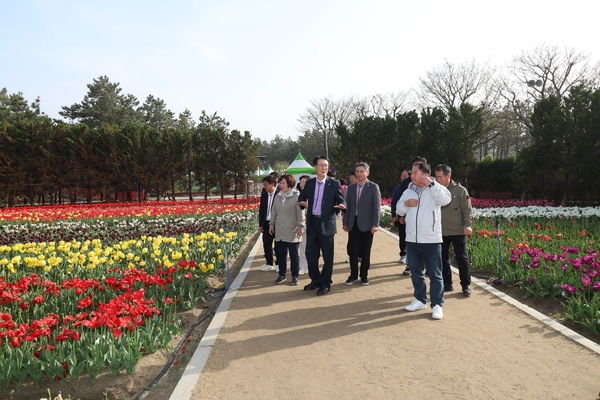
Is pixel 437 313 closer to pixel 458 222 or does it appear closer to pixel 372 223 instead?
pixel 458 222

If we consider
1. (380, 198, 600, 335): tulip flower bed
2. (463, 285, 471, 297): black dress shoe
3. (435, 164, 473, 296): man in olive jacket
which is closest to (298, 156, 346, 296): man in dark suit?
(435, 164, 473, 296): man in olive jacket

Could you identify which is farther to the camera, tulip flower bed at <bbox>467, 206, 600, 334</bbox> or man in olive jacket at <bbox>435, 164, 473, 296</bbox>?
man in olive jacket at <bbox>435, 164, 473, 296</bbox>

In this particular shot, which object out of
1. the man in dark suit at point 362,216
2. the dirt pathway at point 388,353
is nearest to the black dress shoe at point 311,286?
the dirt pathway at point 388,353

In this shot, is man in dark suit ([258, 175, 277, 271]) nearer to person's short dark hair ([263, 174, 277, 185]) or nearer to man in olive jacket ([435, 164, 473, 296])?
person's short dark hair ([263, 174, 277, 185])

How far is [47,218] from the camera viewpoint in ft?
44.1

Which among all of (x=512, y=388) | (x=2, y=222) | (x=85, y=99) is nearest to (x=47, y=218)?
(x=2, y=222)

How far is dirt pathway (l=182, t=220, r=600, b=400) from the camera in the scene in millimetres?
3105

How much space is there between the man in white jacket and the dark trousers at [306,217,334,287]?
3.90ft

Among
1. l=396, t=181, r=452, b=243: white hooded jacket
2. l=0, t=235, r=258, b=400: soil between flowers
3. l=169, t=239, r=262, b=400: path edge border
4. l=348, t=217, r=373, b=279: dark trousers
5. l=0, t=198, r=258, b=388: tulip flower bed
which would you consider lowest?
l=0, t=235, r=258, b=400: soil between flowers

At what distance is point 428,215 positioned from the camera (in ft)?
15.8

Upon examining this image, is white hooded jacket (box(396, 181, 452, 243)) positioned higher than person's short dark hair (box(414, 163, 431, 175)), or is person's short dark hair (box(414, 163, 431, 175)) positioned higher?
person's short dark hair (box(414, 163, 431, 175))

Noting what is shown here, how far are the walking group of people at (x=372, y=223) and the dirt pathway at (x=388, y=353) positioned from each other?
406mm

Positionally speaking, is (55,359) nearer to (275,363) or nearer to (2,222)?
(275,363)

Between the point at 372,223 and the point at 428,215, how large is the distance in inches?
48.2
